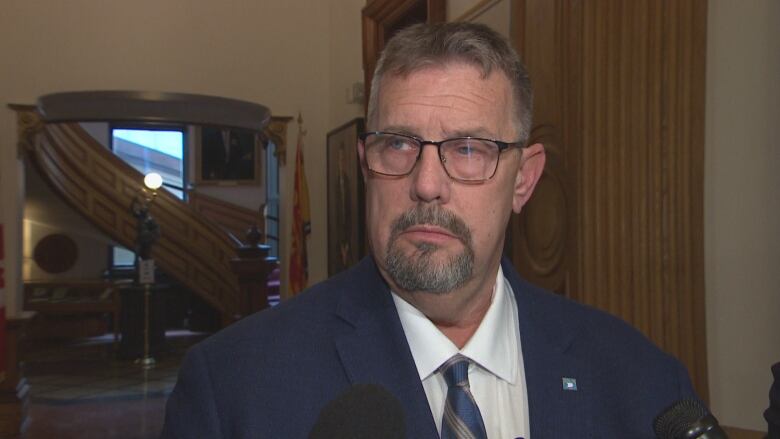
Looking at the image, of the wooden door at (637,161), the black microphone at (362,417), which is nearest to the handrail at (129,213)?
the wooden door at (637,161)

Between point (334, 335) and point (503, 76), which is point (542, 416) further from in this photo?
point (503, 76)

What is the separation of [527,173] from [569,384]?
19.3 inches

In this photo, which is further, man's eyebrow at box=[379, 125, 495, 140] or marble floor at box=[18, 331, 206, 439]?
marble floor at box=[18, 331, 206, 439]

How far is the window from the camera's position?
1684cm

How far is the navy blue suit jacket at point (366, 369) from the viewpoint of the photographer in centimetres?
143

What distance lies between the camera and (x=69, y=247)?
1464 centimetres

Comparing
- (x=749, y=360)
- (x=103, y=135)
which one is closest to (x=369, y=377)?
(x=749, y=360)

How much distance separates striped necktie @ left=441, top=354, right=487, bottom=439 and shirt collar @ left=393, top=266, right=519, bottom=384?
0.07 meters

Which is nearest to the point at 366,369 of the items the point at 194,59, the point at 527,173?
the point at 527,173

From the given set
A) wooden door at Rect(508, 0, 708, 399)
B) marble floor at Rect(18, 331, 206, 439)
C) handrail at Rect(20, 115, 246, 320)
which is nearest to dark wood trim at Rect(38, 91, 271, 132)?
marble floor at Rect(18, 331, 206, 439)

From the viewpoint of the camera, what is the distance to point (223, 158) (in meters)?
17.0

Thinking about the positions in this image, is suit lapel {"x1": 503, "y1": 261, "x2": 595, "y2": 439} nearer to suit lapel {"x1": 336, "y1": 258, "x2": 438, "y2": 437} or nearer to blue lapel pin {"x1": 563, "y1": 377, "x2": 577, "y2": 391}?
blue lapel pin {"x1": 563, "y1": 377, "x2": 577, "y2": 391}

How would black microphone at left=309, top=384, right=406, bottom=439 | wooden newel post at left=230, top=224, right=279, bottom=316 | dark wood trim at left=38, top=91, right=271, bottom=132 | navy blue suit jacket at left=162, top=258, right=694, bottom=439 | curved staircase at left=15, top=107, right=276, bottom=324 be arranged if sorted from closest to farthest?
1. black microphone at left=309, top=384, right=406, bottom=439
2. navy blue suit jacket at left=162, top=258, right=694, bottom=439
3. dark wood trim at left=38, top=91, right=271, bottom=132
4. wooden newel post at left=230, top=224, right=279, bottom=316
5. curved staircase at left=15, top=107, right=276, bottom=324

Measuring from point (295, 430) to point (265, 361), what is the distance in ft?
0.50
